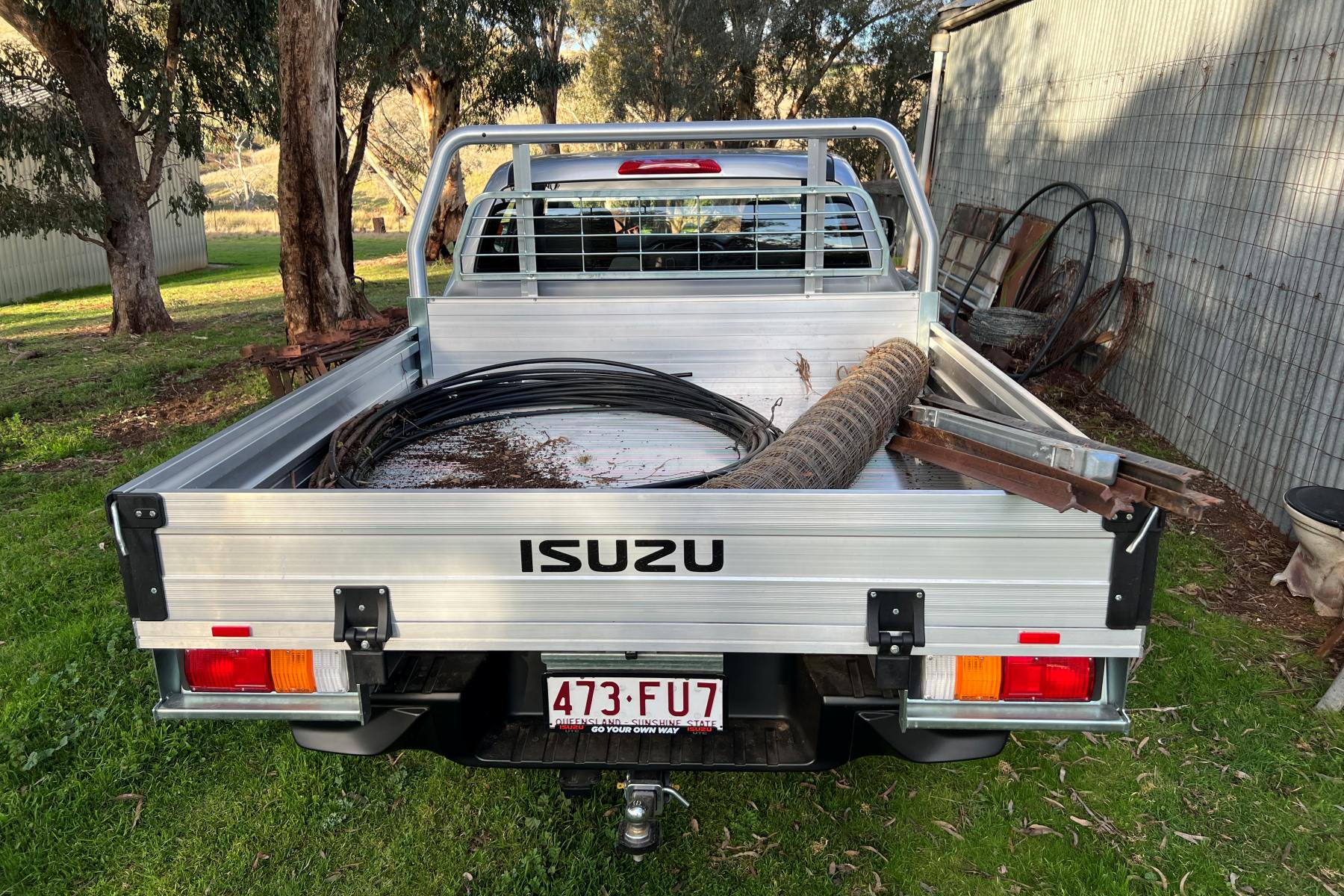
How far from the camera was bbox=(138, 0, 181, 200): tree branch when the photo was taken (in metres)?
11.4

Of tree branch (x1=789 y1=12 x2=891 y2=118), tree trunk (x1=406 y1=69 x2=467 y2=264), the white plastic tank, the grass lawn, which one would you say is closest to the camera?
the grass lawn

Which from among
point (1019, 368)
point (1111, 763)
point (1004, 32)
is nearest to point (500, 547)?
point (1111, 763)

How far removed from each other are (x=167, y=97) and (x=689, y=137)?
11.4m

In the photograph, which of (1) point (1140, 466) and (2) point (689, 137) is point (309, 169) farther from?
(1) point (1140, 466)

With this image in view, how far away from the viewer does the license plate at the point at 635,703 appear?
2.09m

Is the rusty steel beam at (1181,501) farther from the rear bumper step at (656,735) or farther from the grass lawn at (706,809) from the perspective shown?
the grass lawn at (706,809)

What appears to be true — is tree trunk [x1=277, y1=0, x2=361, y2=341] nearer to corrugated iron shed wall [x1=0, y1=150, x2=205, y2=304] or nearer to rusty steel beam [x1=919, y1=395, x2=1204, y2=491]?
rusty steel beam [x1=919, y1=395, x2=1204, y2=491]

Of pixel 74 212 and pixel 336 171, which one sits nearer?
pixel 336 171

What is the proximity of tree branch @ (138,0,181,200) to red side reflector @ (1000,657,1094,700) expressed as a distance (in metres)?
12.9

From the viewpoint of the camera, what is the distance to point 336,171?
26.3 ft

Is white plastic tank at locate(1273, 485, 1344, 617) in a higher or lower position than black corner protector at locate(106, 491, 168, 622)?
lower

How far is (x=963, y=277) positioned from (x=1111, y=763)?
8.72 meters

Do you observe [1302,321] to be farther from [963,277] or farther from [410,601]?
[963,277]

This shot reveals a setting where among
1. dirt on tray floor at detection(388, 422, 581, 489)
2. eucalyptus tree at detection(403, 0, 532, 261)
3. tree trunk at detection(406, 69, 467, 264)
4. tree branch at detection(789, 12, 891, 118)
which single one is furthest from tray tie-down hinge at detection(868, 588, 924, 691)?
tree branch at detection(789, 12, 891, 118)
